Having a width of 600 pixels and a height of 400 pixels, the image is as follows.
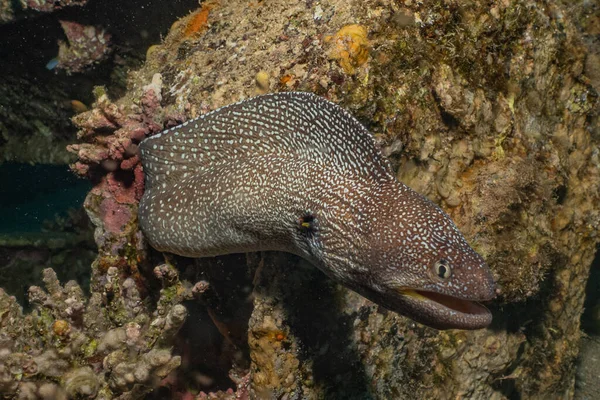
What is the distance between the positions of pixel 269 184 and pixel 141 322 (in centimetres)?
134

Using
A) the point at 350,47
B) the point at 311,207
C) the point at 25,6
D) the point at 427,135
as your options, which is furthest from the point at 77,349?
the point at 25,6

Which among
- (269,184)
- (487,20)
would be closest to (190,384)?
(269,184)

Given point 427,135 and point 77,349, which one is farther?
point 427,135

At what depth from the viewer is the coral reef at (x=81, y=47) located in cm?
582

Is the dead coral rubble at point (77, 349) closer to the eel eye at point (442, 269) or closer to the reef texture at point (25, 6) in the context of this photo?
the eel eye at point (442, 269)

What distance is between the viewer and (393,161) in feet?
11.4

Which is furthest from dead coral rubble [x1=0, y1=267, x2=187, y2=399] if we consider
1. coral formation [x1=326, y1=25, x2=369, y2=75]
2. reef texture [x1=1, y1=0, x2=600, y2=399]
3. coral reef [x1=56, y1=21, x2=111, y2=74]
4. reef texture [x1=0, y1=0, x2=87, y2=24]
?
coral reef [x1=56, y1=21, x2=111, y2=74]

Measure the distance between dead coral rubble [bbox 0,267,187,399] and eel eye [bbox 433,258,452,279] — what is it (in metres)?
1.61

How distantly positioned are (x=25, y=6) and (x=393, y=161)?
178 inches

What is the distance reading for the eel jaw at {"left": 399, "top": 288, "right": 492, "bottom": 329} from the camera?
8.28ft

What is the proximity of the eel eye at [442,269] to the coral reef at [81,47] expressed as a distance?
5.14m

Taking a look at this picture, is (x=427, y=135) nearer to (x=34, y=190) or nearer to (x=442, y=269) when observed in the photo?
(x=442, y=269)

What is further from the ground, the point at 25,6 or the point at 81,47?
the point at 25,6

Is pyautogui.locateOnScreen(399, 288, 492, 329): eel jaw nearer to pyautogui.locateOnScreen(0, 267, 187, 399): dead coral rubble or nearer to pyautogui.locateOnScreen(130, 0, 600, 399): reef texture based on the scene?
pyautogui.locateOnScreen(130, 0, 600, 399): reef texture
